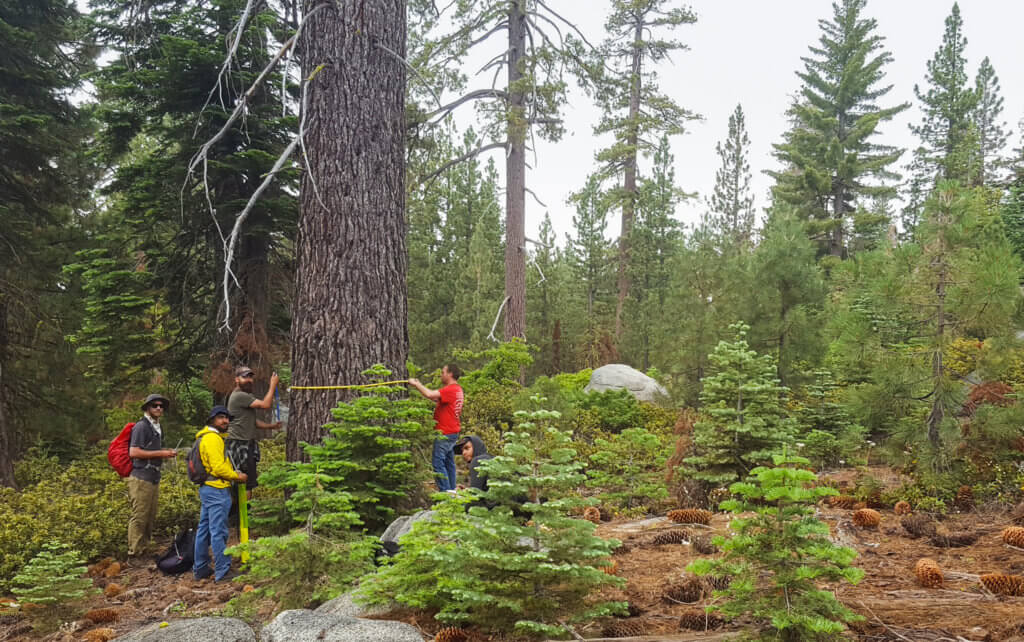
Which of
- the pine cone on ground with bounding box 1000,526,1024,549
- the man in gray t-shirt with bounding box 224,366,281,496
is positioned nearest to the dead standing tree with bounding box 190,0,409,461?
the man in gray t-shirt with bounding box 224,366,281,496

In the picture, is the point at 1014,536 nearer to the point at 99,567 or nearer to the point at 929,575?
the point at 929,575

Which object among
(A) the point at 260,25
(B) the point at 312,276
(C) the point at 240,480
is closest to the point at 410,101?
(A) the point at 260,25

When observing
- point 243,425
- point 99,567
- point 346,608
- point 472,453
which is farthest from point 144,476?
point 346,608

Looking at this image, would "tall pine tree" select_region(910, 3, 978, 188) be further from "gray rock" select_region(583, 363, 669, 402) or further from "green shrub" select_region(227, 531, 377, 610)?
"green shrub" select_region(227, 531, 377, 610)

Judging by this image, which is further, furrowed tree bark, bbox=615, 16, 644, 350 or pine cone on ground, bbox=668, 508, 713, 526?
furrowed tree bark, bbox=615, 16, 644, 350

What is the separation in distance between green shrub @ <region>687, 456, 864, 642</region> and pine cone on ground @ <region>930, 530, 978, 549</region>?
238 cm

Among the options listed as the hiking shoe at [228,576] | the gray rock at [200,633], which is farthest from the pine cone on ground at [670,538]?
the hiking shoe at [228,576]

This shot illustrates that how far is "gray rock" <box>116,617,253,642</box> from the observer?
9.39 ft

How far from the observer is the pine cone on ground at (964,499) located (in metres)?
5.28

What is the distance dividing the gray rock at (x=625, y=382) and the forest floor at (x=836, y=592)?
32.0 feet

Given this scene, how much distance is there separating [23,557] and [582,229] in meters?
25.5

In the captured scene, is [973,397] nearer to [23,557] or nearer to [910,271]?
[910,271]

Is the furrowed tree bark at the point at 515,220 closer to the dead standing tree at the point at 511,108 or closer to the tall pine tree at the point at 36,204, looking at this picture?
the dead standing tree at the point at 511,108

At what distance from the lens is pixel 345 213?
548cm
